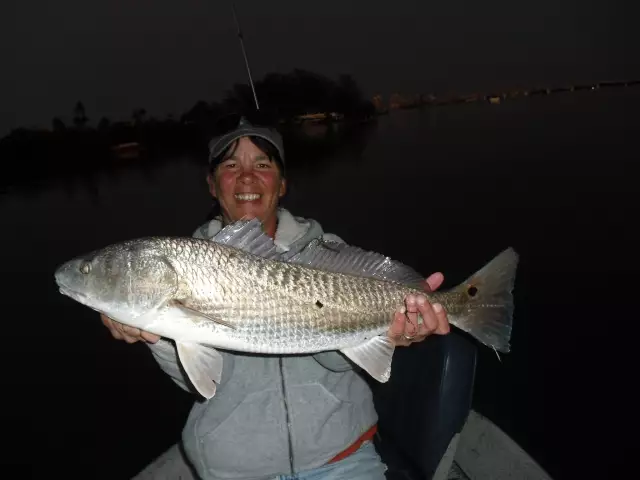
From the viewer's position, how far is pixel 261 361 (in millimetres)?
2865

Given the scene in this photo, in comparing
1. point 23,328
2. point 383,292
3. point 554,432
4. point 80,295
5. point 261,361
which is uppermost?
point 80,295

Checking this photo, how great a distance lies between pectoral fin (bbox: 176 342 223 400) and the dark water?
5.64 meters

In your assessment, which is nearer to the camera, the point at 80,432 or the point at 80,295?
the point at 80,295

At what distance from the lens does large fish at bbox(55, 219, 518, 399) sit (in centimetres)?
240

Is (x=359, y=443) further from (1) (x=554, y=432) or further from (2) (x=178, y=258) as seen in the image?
(1) (x=554, y=432)

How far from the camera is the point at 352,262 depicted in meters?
2.71

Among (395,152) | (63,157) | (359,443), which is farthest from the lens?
(63,157)

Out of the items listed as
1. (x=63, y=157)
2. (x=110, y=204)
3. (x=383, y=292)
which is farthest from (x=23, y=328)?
(x=63, y=157)

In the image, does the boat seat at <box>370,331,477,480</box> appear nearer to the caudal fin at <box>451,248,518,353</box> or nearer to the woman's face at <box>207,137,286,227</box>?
the caudal fin at <box>451,248,518,353</box>

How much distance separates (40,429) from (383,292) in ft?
26.7

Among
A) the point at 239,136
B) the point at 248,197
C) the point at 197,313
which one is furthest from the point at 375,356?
the point at 239,136

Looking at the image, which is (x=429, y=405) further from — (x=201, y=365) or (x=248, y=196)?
(x=248, y=196)

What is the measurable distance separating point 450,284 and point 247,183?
30.0 feet

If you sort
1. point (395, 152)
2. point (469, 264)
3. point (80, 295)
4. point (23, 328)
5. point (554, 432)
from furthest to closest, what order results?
point (395, 152) < point (469, 264) < point (23, 328) < point (554, 432) < point (80, 295)
